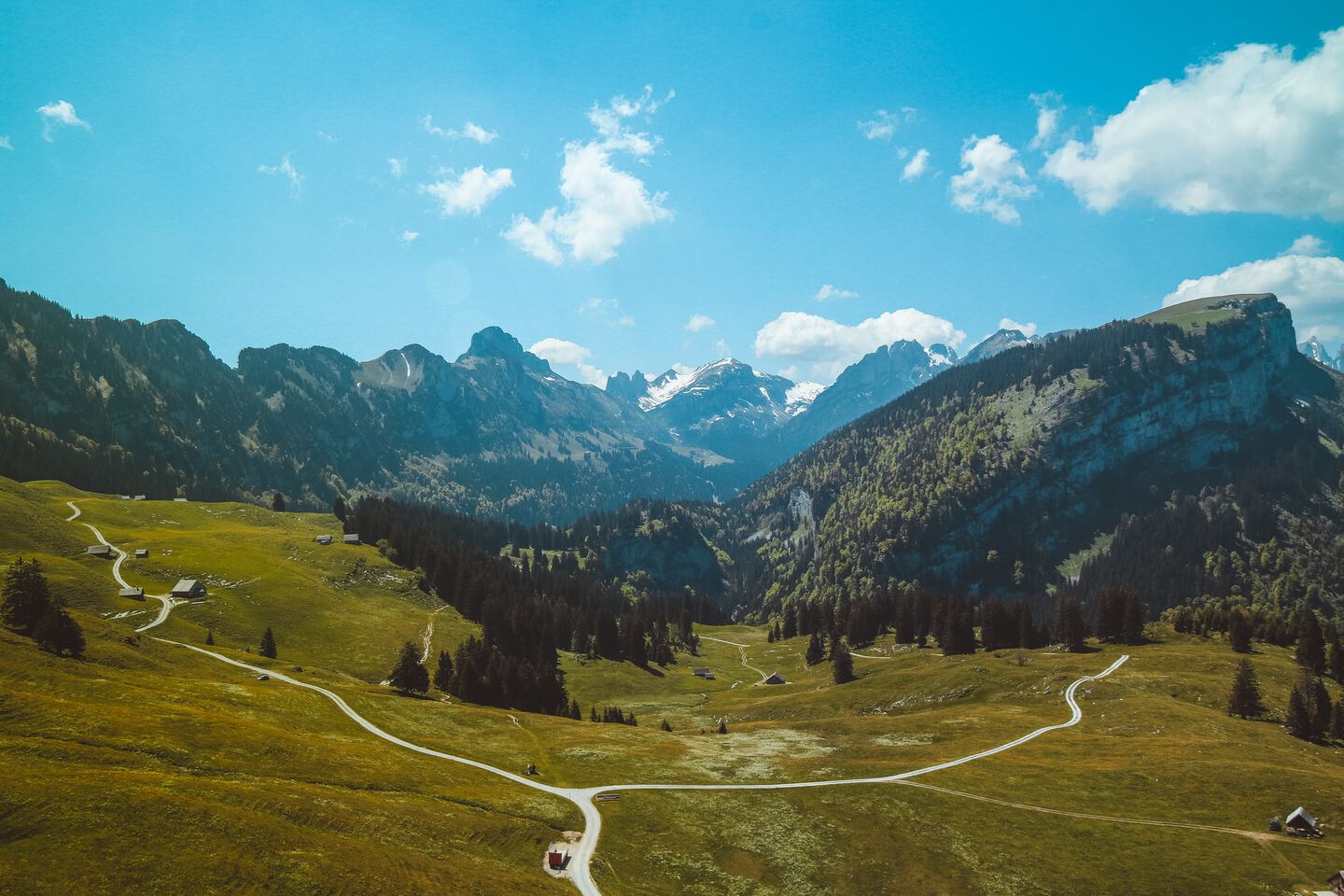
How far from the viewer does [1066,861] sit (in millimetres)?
55406

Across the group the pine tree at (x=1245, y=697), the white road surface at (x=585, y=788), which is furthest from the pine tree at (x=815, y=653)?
the pine tree at (x=1245, y=697)

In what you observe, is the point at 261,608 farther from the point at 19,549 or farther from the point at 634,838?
the point at 634,838

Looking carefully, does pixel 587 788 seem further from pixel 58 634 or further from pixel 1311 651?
pixel 1311 651

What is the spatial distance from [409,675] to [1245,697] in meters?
120

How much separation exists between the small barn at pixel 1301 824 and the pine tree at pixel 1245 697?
38055 mm

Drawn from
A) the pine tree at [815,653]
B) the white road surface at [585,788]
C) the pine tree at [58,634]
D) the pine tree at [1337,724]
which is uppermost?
the pine tree at [58,634]

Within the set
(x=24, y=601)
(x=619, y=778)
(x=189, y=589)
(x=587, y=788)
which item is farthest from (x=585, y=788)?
(x=189, y=589)

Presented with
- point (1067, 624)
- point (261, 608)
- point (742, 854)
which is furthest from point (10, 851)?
point (1067, 624)

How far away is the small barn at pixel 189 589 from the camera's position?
378 feet

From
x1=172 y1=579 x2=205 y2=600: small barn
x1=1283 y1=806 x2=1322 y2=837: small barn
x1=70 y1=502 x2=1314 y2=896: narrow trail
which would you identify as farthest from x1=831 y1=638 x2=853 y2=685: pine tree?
x1=172 y1=579 x2=205 y2=600: small barn

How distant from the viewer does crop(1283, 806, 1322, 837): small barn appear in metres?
57.6

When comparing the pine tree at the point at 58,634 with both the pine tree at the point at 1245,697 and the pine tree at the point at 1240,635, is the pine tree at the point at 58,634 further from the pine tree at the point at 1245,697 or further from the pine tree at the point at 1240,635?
the pine tree at the point at 1240,635

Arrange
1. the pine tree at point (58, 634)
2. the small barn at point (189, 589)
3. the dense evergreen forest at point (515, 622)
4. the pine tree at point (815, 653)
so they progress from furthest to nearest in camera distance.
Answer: the pine tree at point (815, 653), the dense evergreen forest at point (515, 622), the small barn at point (189, 589), the pine tree at point (58, 634)

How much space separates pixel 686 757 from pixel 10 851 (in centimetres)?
6448
